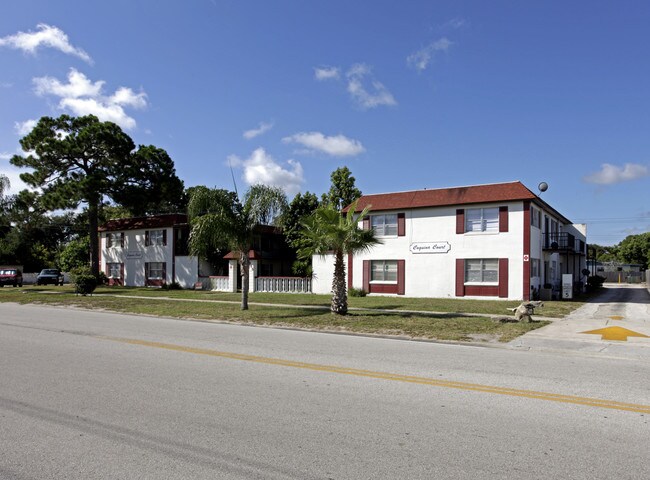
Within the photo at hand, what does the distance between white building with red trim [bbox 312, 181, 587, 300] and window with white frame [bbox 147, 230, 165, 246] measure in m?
17.5

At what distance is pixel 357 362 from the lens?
9.37m

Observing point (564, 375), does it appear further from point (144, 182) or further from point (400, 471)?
point (144, 182)

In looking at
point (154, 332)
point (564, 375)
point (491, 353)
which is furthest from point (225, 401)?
point (154, 332)

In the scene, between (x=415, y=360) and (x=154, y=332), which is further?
(x=154, y=332)

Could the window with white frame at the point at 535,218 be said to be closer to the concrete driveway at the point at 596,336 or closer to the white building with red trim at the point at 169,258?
the concrete driveway at the point at 596,336

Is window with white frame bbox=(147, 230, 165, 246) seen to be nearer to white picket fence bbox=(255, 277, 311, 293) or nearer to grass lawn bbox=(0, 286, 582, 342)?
white picket fence bbox=(255, 277, 311, 293)

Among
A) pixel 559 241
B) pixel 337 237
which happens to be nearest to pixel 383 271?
pixel 559 241

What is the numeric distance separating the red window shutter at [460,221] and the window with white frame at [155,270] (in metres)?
25.9

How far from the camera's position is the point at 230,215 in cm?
1964

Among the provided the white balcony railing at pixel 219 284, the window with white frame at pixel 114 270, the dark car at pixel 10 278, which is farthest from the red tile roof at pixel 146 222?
the dark car at pixel 10 278

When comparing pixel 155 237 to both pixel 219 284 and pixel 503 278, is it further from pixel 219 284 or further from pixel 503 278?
pixel 503 278

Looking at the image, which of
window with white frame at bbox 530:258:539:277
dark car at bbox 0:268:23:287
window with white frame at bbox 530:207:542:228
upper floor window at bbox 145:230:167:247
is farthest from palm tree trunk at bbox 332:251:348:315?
dark car at bbox 0:268:23:287

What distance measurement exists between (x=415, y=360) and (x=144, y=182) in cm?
3833

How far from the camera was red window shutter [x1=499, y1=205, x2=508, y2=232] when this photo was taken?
2762cm
